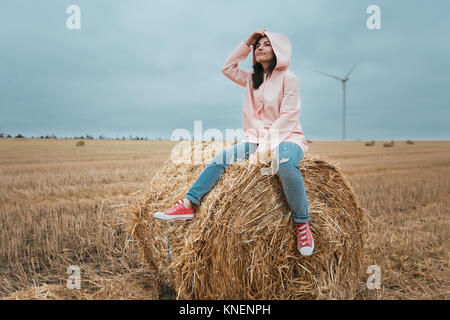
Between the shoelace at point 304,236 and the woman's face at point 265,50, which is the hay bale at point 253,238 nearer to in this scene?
the shoelace at point 304,236

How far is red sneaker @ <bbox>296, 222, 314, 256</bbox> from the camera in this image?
303 centimetres

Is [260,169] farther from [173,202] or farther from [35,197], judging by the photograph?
[35,197]

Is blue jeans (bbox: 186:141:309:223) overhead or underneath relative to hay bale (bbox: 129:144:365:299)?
overhead

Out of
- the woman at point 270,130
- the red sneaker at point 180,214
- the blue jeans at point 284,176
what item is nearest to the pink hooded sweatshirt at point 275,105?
the woman at point 270,130

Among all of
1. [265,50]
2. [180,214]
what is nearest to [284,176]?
[180,214]

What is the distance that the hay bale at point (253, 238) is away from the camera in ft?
9.41

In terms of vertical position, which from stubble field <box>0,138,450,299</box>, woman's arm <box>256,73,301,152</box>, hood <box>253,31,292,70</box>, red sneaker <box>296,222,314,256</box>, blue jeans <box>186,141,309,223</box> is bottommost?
stubble field <box>0,138,450,299</box>

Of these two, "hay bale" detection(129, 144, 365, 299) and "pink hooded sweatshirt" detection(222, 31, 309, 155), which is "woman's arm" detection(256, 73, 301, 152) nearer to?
"pink hooded sweatshirt" detection(222, 31, 309, 155)

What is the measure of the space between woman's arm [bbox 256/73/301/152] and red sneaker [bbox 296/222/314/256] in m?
0.80

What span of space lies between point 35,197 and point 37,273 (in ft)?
12.3

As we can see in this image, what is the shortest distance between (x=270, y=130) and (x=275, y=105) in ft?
0.95

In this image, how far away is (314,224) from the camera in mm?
3279

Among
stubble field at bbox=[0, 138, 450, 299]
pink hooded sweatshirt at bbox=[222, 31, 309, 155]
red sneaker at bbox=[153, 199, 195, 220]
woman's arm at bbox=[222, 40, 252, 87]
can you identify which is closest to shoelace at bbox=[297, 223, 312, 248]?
pink hooded sweatshirt at bbox=[222, 31, 309, 155]
